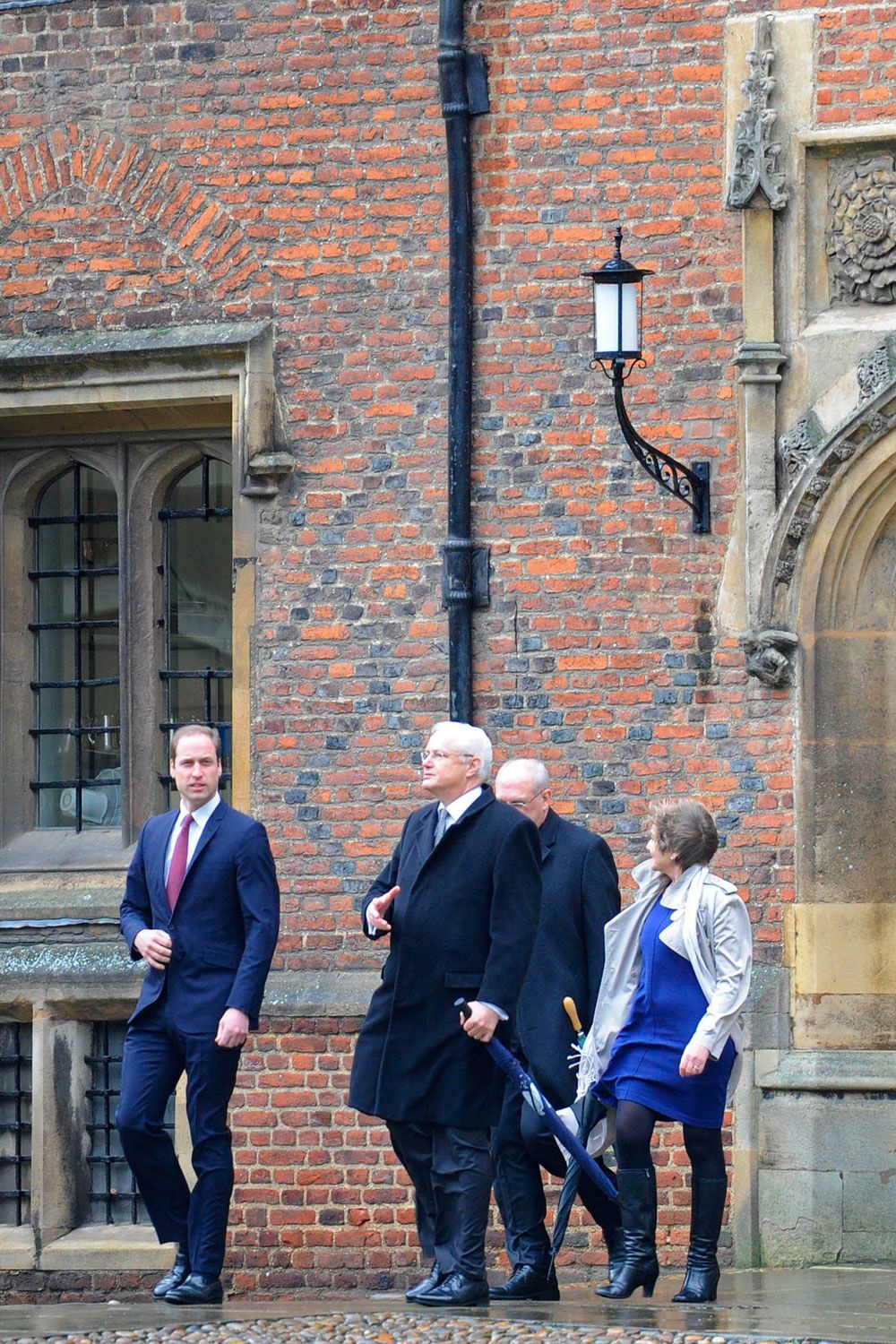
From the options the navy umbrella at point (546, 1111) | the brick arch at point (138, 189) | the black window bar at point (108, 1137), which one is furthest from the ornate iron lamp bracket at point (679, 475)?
the black window bar at point (108, 1137)

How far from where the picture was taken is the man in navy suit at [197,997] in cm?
745

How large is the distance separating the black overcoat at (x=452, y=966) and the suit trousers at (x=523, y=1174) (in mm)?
437

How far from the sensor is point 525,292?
977 centimetres

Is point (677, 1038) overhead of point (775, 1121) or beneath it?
overhead

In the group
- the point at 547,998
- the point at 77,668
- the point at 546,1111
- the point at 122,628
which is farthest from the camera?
the point at 77,668

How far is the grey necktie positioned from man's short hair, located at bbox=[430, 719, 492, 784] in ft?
0.47

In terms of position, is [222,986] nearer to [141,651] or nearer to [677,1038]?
[677,1038]

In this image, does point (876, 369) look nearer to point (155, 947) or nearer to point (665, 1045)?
point (665, 1045)

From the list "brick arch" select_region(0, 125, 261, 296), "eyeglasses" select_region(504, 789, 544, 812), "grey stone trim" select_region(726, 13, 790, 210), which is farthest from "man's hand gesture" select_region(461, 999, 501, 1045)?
"brick arch" select_region(0, 125, 261, 296)

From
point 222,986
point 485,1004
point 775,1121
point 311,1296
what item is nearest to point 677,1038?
point 485,1004

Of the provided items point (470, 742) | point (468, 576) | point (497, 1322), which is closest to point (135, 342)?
point (468, 576)

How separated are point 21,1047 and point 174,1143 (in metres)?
0.88

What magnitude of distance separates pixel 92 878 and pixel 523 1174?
357 centimetres

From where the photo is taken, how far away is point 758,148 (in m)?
9.35
